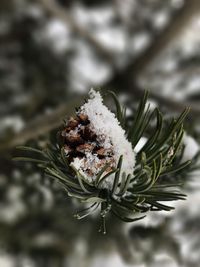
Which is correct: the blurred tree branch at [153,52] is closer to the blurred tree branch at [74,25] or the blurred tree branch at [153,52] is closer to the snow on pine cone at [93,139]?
the blurred tree branch at [74,25]

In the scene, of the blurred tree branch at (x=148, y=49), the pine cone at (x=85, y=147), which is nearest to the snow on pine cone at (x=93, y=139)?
the pine cone at (x=85, y=147)

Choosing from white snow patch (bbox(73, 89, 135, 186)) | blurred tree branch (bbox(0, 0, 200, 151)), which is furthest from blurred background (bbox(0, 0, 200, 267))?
white snow patch (bbox(73, 89, 135, 186))

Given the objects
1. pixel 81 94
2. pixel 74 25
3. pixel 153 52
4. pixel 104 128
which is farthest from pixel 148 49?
pixel 104 128

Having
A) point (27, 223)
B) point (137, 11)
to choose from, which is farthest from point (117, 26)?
point (27, 223)

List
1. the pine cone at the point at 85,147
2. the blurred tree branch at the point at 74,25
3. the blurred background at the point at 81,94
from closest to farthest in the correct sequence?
1. the pine cone at the point at 85,147
2. the blurred background at the point at 81,94
3. the blurred tree branch at the point at 74,25

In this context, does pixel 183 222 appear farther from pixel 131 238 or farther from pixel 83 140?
pixel 83 140
